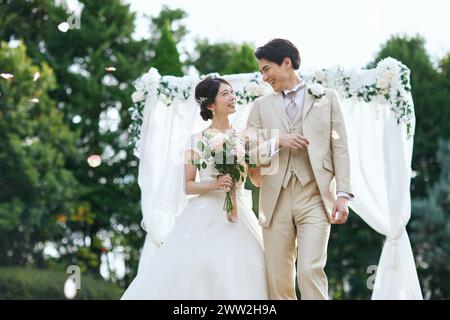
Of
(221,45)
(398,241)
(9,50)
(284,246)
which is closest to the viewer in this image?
(284,246)

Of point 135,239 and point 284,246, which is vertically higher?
point 284,246

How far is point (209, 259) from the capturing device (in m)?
5.18

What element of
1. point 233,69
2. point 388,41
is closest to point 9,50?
point 233,69

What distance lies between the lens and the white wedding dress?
5086 mm

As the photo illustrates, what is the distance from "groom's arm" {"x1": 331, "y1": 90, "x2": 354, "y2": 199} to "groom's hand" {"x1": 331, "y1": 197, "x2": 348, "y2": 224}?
5 cm

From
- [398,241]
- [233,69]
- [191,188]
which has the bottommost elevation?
[398,241]

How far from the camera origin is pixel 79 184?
64.8ft

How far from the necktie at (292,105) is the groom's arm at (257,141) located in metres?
0.19

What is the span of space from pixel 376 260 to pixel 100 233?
6959 millimetres

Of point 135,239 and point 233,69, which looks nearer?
point 233,69

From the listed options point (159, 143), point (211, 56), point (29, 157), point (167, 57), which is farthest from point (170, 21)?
point (159, 143)

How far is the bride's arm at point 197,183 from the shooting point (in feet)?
17.5

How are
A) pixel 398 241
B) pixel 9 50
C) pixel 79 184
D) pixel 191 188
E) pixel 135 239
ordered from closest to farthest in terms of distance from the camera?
pixel 191 188, pixel 398 241, pixel 9 50, pixel 79 184, pixel 135 239
